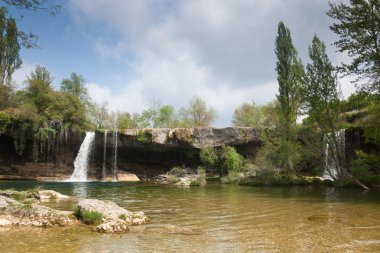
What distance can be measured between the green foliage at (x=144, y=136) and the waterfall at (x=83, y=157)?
643cm

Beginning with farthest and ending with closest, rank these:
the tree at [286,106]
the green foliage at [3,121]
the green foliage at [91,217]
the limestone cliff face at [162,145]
Result: the limestone cliff face at [162,145], the green foliage at [3,121], the tree at [286,106], the green foliage at [91,217]

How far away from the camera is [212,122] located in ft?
240

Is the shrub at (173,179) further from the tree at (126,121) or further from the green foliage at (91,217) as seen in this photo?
the tree at (126,121)

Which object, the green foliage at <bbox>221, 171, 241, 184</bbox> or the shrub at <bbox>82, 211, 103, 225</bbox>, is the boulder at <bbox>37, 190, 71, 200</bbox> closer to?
the shrub at <bbox>82, 211, 103, 225</bbox>

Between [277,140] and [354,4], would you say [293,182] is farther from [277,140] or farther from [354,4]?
[354,4]

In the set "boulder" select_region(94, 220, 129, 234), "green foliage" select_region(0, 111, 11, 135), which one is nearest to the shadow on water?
"boulder" select_region(94, 220, 129, 234)

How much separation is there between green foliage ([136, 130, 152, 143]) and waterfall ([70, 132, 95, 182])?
21.1ft

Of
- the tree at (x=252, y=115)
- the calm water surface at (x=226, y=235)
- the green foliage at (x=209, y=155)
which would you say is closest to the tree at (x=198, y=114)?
the tree at (x=252, y=115)

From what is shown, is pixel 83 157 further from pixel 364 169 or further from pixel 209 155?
pixel 364 169

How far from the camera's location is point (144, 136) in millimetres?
42688

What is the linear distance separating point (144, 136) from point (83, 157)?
29.9 ft

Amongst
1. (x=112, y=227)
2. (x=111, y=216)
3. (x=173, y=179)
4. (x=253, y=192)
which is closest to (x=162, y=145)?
(x=173, y=179)

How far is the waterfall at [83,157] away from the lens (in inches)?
1754

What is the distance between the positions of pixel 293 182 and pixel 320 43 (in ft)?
41.8
